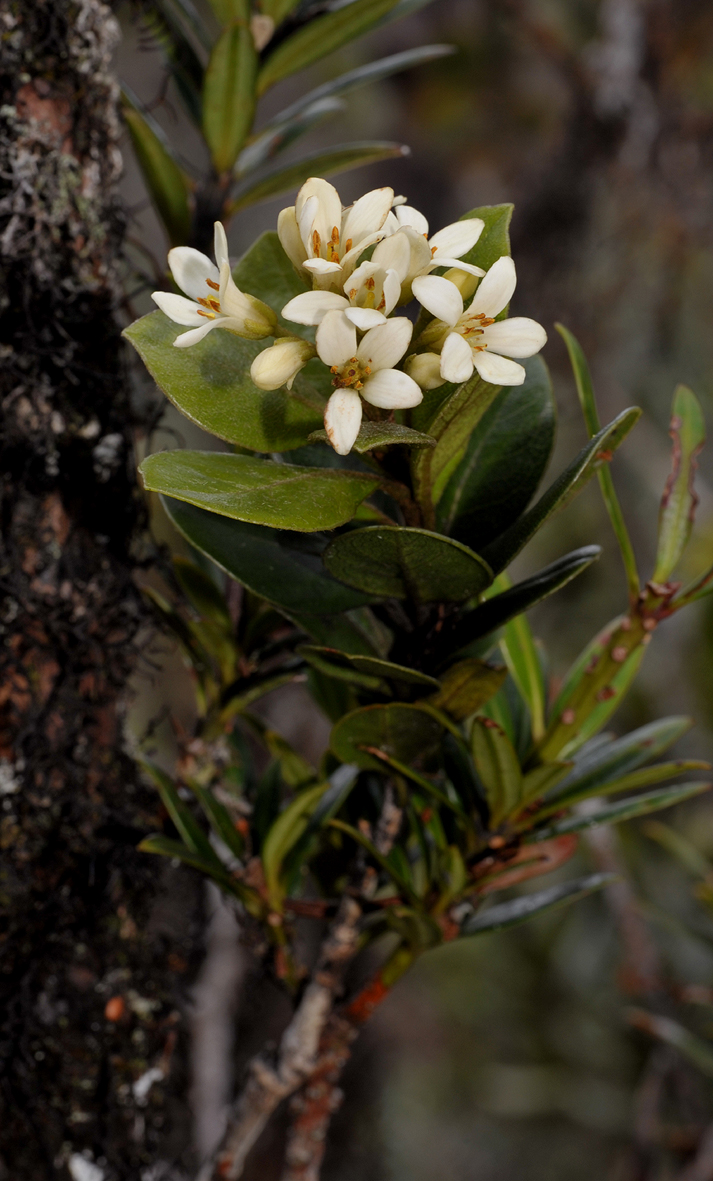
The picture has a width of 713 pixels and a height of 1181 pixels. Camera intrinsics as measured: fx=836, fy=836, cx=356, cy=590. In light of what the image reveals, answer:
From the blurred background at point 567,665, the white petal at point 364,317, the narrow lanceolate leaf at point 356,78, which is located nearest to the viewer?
the white petal at point 364,317

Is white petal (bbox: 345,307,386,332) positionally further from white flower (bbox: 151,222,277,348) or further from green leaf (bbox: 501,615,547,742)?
green leaf (bbox: 501,615,547,742)

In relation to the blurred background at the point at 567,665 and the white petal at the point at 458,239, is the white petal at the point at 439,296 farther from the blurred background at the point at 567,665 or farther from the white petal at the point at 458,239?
the blurred background at the point at 567,665

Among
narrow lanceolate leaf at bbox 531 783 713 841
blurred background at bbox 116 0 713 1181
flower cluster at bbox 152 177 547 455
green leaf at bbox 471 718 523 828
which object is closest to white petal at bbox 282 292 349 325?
flower cluster at bbox 152 177 547 455

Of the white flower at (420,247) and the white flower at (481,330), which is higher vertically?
the white flower at (420,247)

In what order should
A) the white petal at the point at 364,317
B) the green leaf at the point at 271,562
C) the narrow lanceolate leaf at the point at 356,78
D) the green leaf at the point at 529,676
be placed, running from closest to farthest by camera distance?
1. the white petal at the point at 364,317
2. the green leaf at the point at 271,562
3. the green leaf at the point at 529,676
4. the narrow lanceolate leaf at the point at 356,78

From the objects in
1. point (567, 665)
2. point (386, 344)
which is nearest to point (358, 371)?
point (386, 344)

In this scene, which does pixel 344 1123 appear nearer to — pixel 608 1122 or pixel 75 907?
pixel 608 1122

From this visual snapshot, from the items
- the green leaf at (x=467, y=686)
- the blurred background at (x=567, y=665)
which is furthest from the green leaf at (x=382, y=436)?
the blurred background at (x=567, y=665)

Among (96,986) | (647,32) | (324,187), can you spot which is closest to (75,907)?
(96,986)
